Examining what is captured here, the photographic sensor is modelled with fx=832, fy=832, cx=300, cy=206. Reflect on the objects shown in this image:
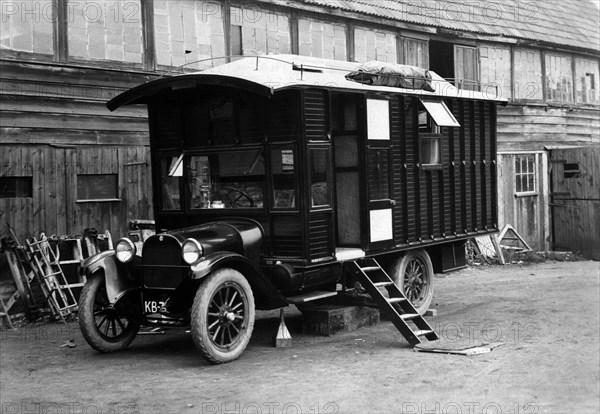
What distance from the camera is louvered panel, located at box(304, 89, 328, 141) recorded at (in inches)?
382

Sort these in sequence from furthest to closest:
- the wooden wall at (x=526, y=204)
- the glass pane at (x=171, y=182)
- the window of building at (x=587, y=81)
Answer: the window of building at (x=587, y=81) → the wooden wall at (x=526, y=204) → the glass pane at (x=171, y=182)

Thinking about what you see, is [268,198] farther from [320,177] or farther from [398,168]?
[398,168]

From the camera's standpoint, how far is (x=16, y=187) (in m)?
12.3

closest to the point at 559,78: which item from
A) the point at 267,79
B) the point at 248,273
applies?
the point at 267,79

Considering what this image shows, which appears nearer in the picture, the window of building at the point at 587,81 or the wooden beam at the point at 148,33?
the wooden beam at the point at 148,33

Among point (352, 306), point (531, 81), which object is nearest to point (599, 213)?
point (531, 81)

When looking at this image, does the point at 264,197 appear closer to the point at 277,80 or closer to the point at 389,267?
the point at 277,80

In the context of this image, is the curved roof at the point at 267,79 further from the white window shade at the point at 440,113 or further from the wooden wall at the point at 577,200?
the wooden wall at the point at 577,200

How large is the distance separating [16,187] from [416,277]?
19.8 ft

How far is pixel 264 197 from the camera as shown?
32.4 feet

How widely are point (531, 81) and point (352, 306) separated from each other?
14.0 m

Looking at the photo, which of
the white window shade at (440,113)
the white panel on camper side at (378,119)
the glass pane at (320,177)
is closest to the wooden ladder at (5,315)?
the glass pane at (320,177)

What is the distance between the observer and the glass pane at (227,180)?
9.97 m

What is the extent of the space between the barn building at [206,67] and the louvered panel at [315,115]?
3.69 metres
